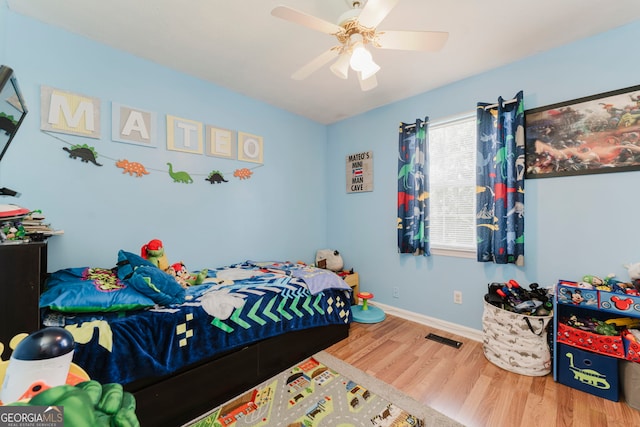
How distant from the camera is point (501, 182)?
2232mm

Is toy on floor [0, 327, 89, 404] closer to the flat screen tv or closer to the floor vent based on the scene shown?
the flat screen tv

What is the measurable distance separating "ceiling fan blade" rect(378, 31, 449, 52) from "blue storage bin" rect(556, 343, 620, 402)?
2101 millimetres

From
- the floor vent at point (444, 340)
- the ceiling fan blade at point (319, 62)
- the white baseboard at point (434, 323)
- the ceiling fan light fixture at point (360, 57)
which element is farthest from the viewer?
the white baseboard at point (434, 323)

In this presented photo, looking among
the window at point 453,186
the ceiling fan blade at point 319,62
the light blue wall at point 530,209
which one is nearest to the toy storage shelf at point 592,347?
the light blue wall at point 530,209

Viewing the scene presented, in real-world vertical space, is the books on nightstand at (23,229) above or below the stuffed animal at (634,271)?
above

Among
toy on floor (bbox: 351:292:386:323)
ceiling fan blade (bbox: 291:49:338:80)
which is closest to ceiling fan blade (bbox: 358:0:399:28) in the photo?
ceiling fan blade (bbox: 291:49:338:80)

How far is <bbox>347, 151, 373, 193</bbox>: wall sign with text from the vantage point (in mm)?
3235

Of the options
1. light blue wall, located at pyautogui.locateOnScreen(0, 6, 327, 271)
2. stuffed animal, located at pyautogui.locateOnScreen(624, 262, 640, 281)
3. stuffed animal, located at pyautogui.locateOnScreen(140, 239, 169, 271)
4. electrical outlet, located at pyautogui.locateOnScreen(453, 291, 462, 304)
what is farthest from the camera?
electrical outlet, located at pyautogui.locateOnScreen(453, 291, 462, 304)

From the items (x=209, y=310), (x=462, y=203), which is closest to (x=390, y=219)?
(x=462, y=203)

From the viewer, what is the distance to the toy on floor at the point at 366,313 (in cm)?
282

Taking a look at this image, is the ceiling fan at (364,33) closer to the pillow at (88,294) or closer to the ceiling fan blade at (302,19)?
the ceiling fan blade at (302,19)

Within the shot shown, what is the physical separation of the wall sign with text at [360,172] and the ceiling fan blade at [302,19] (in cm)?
192

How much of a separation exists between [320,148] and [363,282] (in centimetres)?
190

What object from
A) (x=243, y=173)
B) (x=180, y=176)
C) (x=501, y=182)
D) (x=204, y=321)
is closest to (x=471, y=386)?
(x=501, y=182)
